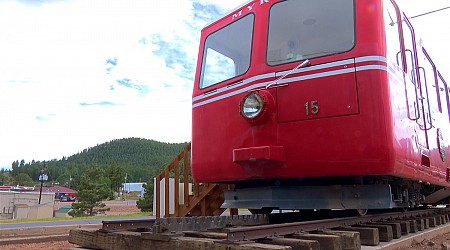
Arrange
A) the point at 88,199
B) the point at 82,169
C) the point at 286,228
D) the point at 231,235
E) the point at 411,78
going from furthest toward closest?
the point at 82,169
the point at 88,199
the point at 411,78
the point at 286,228
the point at 231,235

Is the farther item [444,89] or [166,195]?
[166,195]

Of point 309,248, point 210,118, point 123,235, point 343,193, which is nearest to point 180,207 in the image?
point 210,118

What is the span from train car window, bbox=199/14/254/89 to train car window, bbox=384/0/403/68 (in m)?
1.46

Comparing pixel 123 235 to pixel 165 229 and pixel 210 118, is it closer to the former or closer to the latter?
pixel 165 229

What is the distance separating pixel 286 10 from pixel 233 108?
4.06 feet

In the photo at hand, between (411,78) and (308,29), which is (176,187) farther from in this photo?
(411,78)

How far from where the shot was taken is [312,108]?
379 centimetres

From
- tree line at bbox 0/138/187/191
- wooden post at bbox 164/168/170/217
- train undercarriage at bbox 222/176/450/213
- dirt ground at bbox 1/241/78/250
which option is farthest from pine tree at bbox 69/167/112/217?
tree line at bbox 0/138/187/191

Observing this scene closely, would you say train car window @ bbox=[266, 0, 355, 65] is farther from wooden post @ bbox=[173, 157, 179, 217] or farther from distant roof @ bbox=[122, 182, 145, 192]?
distant roof @ bbox=[122, 182, 145, 192]

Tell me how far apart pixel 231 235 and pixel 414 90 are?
3513 millimetres

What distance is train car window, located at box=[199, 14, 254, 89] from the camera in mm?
4621

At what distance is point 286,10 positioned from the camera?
4348 mm

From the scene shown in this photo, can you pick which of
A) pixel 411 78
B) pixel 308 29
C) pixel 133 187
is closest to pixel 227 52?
pixel 308 29

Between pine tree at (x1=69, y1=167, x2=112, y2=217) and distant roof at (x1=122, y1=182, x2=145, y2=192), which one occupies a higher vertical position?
distant roof at (x1=122, y1=182, x2=145, y2=192)
